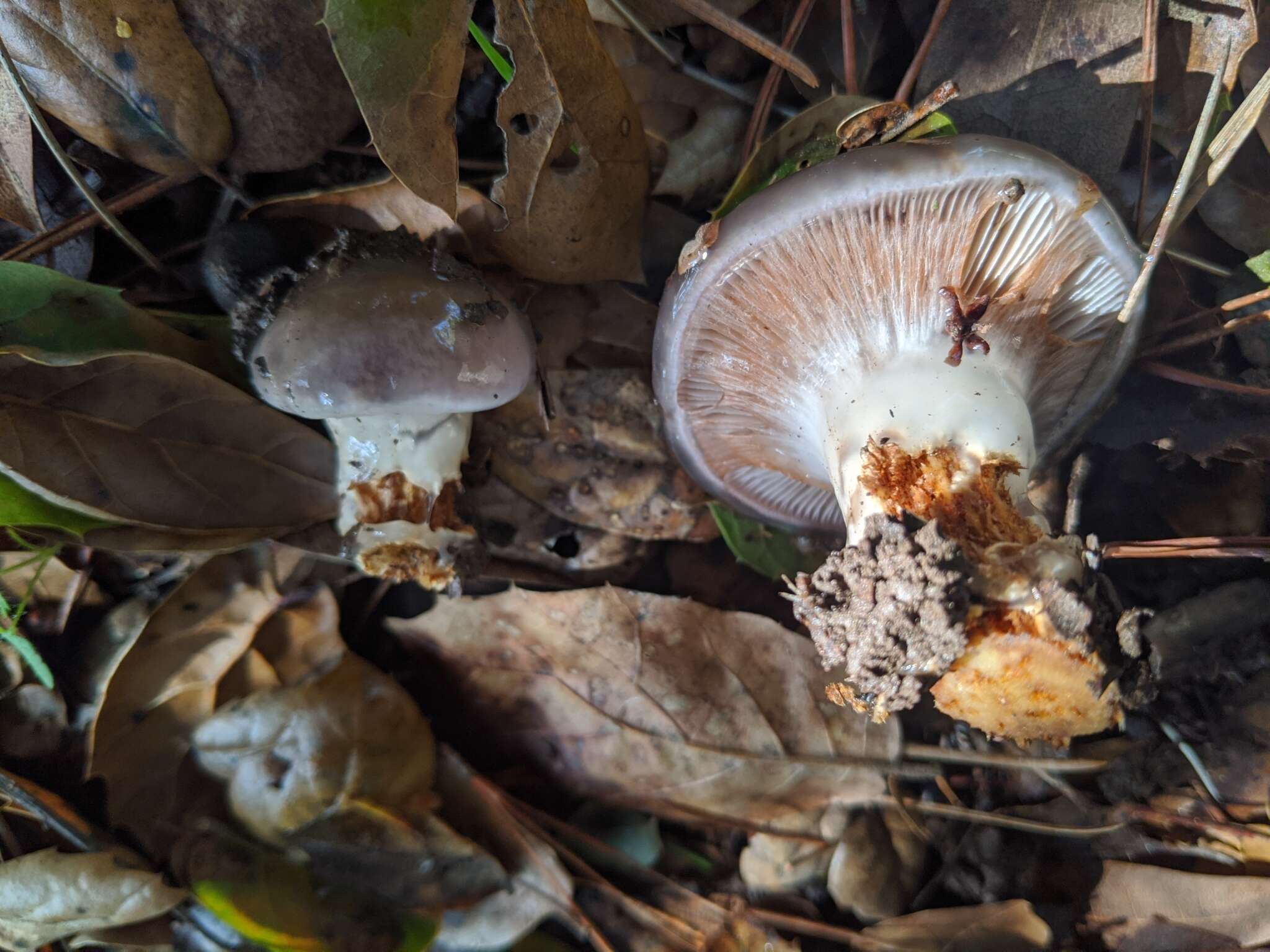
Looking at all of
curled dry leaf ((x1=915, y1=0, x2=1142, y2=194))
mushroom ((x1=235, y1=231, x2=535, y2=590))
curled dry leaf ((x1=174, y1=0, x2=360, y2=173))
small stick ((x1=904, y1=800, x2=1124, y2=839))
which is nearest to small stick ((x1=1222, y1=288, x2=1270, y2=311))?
curled dry leaf ((x1=915, y1=0, x2=1142, y2=194))

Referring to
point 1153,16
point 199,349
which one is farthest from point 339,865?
point 1153,16

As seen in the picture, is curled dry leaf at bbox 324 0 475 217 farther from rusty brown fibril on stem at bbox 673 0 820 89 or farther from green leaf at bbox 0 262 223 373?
green leaf at bbox 0 262 223 373

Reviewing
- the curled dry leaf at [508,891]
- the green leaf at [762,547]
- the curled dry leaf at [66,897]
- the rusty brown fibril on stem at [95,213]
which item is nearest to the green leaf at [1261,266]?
the green leaf at [762,547]

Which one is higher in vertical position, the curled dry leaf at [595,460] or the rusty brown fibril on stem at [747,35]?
the rusty brown fibril on stem at [747,35]

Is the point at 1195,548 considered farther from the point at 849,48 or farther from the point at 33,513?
the point at 33,513

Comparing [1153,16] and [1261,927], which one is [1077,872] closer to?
[1261,927]

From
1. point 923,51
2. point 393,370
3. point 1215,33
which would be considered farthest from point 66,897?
point 1215,33

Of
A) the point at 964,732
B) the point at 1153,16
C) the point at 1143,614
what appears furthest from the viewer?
the point at 964,732

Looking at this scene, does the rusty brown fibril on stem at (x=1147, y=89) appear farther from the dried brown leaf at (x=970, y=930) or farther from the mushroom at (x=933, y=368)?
the dried brown leaf at (x=970, y=930)
